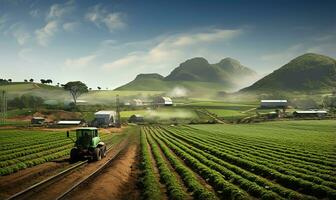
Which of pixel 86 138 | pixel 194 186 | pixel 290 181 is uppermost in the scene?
pixel 86 138

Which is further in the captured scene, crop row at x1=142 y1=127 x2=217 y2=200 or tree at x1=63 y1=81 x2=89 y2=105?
tree at x1=63 y1=81 x2=89 y2=105

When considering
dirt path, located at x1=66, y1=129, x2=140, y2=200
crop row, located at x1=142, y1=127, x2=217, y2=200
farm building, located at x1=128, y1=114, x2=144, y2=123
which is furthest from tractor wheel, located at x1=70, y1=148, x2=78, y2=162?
farm building, located at x1=128, y1=114, x2=144, y2=123

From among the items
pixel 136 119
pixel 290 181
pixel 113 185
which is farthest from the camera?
pixel 136 119

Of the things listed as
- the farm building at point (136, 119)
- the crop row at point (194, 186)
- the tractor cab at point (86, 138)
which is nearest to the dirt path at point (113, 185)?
the crop row at point (194, 186)

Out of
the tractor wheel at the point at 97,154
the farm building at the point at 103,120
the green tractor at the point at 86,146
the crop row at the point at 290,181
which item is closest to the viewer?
the crop row at the point at 290,181

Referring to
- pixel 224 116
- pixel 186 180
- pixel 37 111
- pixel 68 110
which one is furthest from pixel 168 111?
pixel 186 180

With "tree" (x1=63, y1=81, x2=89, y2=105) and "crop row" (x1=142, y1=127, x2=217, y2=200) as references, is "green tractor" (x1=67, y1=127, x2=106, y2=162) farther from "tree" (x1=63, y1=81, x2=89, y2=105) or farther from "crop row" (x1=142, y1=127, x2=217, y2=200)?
"tree" (x1=63, y1=81, x2=89, y2=105)

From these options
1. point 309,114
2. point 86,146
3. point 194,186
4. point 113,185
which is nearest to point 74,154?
point 86,146

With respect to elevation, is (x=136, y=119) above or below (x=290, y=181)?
above

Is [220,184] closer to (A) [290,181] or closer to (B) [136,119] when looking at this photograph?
(A) [290,181]

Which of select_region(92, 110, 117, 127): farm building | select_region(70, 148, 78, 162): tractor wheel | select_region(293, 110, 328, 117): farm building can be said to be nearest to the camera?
select_region(70, 148, 78, 162): tractor wheel

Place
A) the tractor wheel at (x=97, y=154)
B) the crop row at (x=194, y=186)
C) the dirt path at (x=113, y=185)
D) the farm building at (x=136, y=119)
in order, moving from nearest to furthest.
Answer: the crop row at (x=194, y=186), the dirt path at (x=113, y=185), the tractor wheel at (x=97, y=154), the farm building at (x=136, y=119)

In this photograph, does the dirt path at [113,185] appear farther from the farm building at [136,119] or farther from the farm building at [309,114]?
the farm building at [309,114]

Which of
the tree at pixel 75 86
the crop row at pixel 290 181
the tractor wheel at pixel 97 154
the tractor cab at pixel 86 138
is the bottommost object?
the crop row at pixel 290 181
